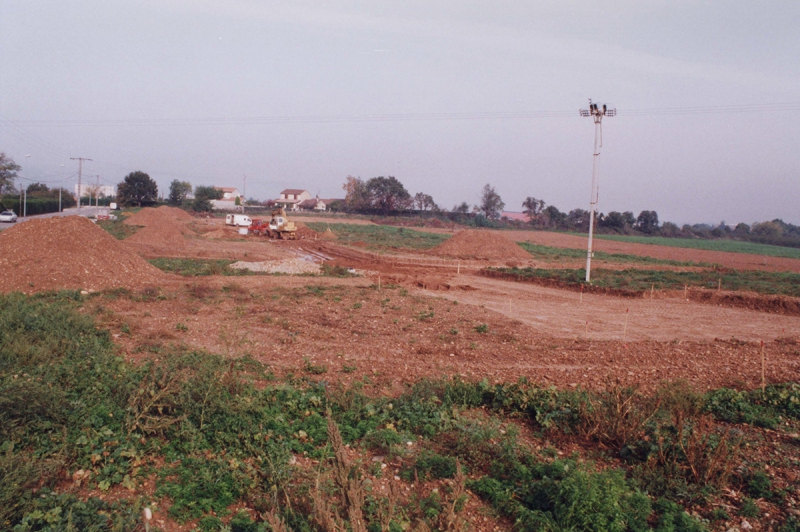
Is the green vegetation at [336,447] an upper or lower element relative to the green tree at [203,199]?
lower

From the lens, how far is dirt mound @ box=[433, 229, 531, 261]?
134ft

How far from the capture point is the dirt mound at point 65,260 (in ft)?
55.2

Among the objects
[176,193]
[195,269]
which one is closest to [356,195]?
[176,193]

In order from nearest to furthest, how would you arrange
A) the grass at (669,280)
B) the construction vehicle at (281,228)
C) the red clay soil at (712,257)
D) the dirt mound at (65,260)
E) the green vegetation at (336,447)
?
1. the green vegetation at (336,447)
2. the dirt mound at (65,260)
3. the grass at (669,280)
4. the red clay soil at (712,257)
5. the construction vehicle at (281,228)

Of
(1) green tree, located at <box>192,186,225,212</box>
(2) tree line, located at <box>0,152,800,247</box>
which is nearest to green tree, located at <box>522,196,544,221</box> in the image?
(2) tree line, located at <box>0,152,800,247</box>

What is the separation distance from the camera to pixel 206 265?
25.5 m

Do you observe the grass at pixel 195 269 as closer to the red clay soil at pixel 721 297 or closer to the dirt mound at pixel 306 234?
the red clay soil at pixel 721 297

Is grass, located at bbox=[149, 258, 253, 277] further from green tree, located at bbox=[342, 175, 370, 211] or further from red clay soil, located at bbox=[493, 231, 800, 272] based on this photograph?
green tree, located at bbox=[342, 175, 370, 211]

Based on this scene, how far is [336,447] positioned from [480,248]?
37.3m

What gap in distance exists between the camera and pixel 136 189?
96438 millimetres

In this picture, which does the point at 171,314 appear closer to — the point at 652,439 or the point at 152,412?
the point at 152,412

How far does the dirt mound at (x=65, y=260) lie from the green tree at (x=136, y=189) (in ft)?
274

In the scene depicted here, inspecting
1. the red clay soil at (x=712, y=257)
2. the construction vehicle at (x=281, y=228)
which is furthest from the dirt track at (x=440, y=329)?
the red clay soil at (x=712, y=257)

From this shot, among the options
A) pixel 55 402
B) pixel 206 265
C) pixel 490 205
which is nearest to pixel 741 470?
pixel 55 402
